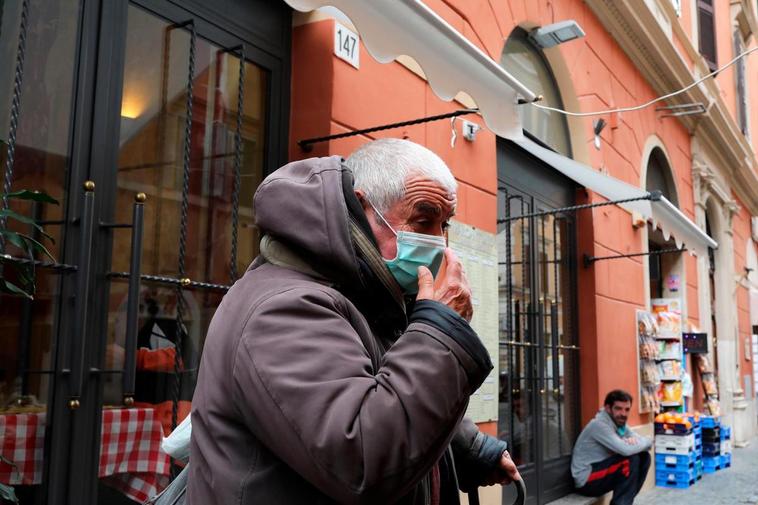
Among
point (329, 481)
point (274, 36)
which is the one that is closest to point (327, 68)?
point (274, 36)

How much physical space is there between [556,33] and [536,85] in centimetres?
59

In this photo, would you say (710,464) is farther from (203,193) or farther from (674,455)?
(203,193)

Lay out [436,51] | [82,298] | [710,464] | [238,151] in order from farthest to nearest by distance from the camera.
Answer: [710,464]
[238,151]
[436,51]
[82,298]

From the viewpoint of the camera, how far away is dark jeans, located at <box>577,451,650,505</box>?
6.62m

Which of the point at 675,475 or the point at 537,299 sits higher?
the point at 537,299

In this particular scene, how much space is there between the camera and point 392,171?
1628 mm

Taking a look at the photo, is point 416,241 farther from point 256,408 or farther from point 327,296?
point 256,408

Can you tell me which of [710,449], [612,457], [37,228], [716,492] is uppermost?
[37,228]

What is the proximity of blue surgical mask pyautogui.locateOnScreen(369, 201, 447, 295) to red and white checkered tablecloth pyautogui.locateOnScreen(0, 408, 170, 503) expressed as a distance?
1766 mm

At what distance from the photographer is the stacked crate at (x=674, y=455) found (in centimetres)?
840

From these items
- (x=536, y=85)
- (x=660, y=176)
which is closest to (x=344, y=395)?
(x=536, y=85)

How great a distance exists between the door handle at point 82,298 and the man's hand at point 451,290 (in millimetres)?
1722

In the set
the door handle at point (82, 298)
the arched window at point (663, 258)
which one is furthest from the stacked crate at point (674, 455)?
the door handle at point (82, 298)

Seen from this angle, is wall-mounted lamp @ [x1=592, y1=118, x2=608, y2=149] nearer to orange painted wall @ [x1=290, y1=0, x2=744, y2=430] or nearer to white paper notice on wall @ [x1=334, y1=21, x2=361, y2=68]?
orange painted wall @ [x1=290, y1=0, x2=744, y2=430]
